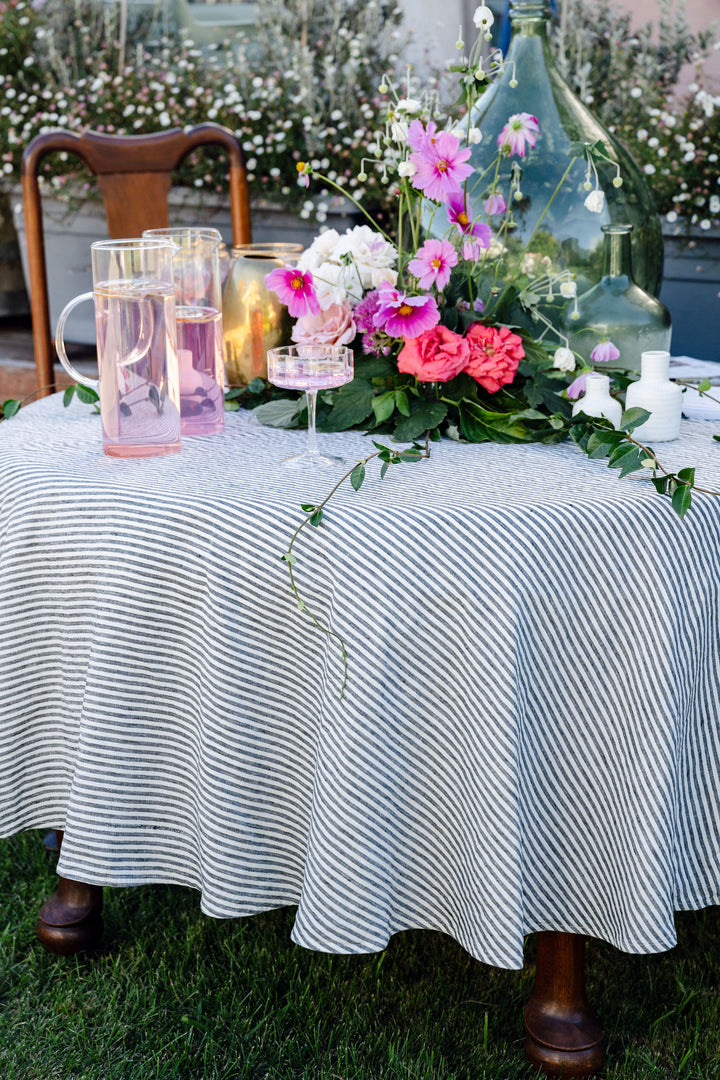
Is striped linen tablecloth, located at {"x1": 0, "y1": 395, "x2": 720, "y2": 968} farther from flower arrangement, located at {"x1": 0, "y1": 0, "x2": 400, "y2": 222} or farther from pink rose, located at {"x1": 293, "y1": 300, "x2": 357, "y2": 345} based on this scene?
flower arrangement, located at {"x1": 0, "y1": 0, "x2": 400, "y2": 222}

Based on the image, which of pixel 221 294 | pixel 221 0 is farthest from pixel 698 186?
pixel 221 0

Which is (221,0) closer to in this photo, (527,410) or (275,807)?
(527,410)

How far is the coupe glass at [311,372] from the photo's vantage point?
1165 mm

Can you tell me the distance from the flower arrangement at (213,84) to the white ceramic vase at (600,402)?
2.32 meters

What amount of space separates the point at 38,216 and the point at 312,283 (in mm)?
1103

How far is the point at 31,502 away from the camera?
112cm

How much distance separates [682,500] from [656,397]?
0.79 feet

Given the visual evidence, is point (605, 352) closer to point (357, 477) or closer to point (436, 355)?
point (436, 355)

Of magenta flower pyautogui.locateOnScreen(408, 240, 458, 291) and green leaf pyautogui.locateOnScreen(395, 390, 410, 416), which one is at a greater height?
magenta flower pyautogui.locateOnScreen(408, 240, 458, 291)

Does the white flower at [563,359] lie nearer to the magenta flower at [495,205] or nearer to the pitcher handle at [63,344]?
the magenta flower at [495,205]

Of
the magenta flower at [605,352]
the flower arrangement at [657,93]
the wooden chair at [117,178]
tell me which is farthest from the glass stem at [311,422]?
the flower arrangement at [657,93]

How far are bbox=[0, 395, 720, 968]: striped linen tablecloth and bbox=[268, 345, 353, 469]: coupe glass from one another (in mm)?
50

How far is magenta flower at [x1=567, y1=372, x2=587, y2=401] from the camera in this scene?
4.12 ft

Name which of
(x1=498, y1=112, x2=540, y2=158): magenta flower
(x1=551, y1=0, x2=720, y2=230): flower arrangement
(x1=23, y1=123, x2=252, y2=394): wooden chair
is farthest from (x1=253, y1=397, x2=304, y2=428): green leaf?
(x1=551, y1=0, x2=720, y2=230): flower arrangement
